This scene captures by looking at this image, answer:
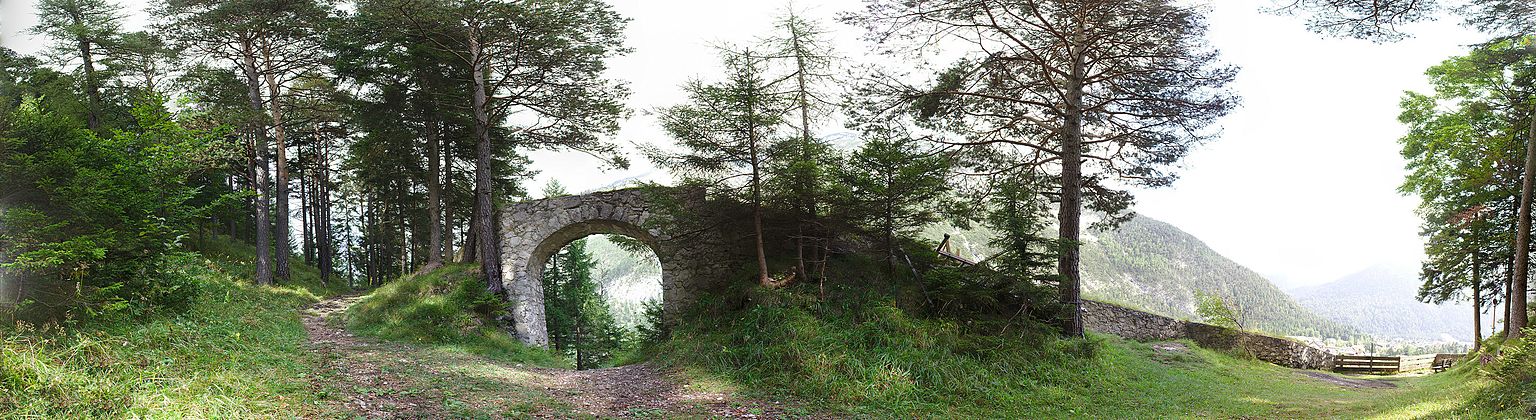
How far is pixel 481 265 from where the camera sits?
13.1m

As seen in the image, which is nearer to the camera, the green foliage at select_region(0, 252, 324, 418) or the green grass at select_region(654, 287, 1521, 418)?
the green foliage at select_region(0, 252, 324, 418)

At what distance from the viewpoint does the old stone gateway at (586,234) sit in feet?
38.6

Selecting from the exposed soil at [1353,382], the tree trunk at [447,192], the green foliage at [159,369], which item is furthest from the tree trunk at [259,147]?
the exposed soil at [1353,382]

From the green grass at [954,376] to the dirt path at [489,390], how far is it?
64 centimetres

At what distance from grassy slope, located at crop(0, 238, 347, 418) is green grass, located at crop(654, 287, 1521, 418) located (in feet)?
14.8

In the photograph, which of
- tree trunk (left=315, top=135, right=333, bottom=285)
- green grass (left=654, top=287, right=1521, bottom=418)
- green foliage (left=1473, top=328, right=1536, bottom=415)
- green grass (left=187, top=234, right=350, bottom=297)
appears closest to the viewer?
green foliage (left=1473, top=328, right=1536, bottom=415)

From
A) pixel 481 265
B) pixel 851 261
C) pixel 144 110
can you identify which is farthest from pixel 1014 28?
pixel 144 110

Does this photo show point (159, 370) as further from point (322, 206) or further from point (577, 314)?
point (322, 206)

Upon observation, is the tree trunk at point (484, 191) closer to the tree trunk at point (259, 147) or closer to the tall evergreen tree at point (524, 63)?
the tall evergreen tree at point (524, 63)

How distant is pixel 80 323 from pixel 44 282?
19.0 inches

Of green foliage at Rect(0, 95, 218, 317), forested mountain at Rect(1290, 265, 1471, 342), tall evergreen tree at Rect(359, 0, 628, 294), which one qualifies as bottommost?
forested mountain at Rect(1290, 265, 1471, 342)

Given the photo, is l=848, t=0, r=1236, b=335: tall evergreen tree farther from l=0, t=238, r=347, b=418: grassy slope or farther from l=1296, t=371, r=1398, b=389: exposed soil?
l=0, t=238, r=347, b=418: grassy slope

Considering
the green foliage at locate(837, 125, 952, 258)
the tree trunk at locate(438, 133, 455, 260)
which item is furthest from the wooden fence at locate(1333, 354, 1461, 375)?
the tree trunk at locate(438, 133, 455, 260)

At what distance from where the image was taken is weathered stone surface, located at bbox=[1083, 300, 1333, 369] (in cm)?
1597
